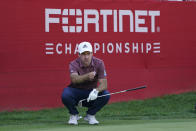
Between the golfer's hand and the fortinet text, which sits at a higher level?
the fortinet text

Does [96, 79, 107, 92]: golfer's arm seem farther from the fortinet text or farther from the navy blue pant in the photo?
the fortinet text

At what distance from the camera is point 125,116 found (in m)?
8.52

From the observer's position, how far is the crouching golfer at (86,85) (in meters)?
7.19

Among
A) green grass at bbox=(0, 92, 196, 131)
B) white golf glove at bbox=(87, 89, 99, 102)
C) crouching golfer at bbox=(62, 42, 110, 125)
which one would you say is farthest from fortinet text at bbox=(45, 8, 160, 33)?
white golf glove at bbox=(87, 89, 99, 102)

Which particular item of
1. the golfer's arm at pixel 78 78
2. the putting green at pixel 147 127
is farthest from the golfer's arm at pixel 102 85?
the putting green at pixel 147 127

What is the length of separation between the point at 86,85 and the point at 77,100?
0.25m

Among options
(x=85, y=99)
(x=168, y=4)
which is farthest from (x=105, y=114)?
(x=168, y=4)

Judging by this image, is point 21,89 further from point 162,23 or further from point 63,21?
point 162,23

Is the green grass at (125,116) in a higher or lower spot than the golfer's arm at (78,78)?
lower

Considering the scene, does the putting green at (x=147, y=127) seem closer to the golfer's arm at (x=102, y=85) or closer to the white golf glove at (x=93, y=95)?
the white golf glove at (x=93, y=95)

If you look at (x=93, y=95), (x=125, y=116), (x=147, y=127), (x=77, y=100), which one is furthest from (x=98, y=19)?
(x=147, y=127)

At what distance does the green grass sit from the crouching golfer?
0.24m

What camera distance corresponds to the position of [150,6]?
390 inches

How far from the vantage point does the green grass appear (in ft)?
23.8
